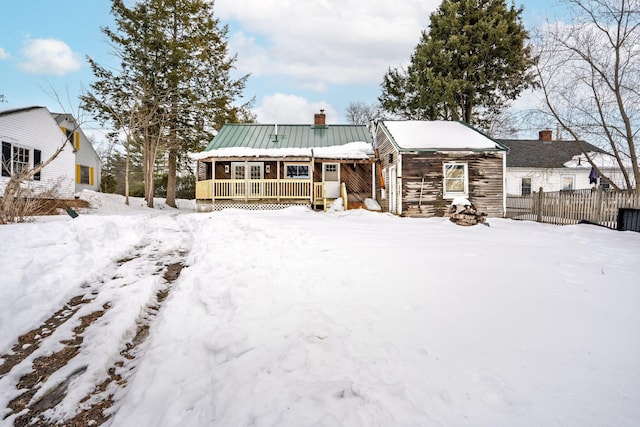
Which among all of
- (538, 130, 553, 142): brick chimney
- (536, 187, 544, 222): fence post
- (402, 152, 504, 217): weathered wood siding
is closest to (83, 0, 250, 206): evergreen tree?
(402, 152, 504, 217): weathered wood siding

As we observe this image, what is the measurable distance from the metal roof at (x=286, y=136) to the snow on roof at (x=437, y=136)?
3.37m

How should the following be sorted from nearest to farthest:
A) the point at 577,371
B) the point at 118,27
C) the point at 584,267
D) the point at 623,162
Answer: the point at 577,371
the point at 584,267
the point at 623,162
the point at 118,27

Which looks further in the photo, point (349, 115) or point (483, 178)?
point (349, 115)

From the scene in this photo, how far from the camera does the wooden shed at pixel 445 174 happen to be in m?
14.7

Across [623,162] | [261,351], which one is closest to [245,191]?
[261,351]

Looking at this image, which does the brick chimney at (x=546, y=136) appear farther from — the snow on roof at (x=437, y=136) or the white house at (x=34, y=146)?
the white house at (x=34, y=146)

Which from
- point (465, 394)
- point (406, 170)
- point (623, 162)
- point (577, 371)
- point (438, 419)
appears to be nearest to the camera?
point (438, 419)

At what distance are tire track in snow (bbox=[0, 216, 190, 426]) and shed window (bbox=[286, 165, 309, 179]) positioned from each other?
561 inches

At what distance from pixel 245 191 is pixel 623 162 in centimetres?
1635

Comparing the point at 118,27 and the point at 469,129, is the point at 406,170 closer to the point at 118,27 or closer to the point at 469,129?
the point at 469,129

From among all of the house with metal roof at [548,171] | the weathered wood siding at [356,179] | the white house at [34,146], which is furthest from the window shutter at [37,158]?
the house with metal roof at [548,171]

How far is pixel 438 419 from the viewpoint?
191cm

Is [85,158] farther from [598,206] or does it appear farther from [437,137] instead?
[598,206]

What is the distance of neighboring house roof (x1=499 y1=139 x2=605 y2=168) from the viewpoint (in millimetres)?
24828
